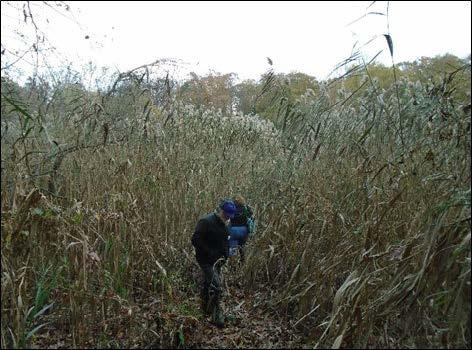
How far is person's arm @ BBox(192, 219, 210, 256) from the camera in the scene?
5.38m

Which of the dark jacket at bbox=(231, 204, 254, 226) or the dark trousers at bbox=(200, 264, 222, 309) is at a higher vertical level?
the dark jacket at bbox=(231, 204, 254, 226)

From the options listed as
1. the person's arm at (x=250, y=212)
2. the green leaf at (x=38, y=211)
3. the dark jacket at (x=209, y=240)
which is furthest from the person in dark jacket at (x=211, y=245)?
the green leaf at (x=38, y=211)

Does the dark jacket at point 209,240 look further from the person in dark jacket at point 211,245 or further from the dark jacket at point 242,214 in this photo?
the dark jacket at point 242,214

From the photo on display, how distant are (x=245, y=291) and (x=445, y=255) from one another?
3024 mm

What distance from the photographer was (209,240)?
5430 millimetres

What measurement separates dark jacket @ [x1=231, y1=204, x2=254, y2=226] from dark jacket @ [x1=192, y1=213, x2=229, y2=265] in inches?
40.1

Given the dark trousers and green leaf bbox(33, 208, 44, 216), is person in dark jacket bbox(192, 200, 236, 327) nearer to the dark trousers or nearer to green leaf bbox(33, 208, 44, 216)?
the dark trousers

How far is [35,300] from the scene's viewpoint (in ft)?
13.5

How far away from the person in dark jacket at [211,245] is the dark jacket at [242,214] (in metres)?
0.99

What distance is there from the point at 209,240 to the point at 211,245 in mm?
62

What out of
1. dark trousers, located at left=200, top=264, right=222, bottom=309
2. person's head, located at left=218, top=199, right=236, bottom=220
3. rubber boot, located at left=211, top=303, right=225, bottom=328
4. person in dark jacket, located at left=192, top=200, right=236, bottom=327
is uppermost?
person's head, located at left=218, top=199, right=236, bottom=220

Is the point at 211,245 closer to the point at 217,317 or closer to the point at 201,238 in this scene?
the point at 201,238

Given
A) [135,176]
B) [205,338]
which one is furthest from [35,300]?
[135,176]

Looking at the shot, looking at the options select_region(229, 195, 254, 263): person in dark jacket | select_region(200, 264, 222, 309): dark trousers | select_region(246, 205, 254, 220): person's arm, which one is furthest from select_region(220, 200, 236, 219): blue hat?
select_region(246, 205, 254, 220): person's arm
